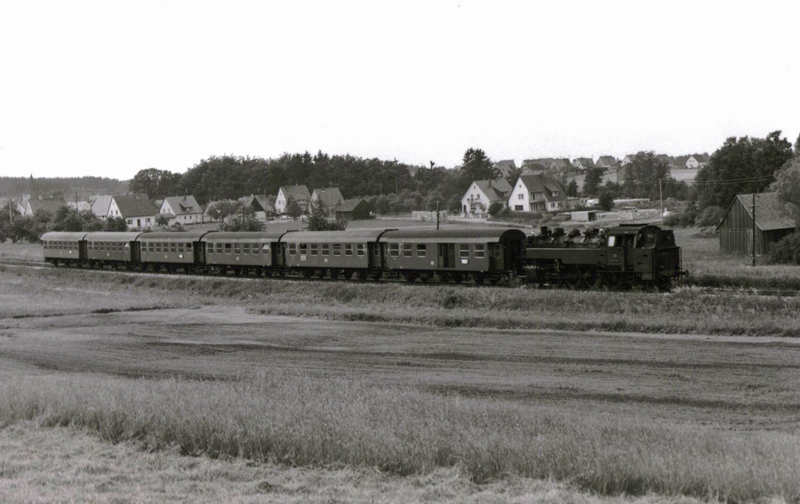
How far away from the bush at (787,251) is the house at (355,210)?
61.2 metres

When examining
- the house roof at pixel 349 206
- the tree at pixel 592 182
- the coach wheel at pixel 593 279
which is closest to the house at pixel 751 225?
the coach wheel at pixel 593 279

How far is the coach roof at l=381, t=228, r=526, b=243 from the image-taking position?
33781 mm

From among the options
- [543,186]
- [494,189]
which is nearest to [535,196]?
[543,186]

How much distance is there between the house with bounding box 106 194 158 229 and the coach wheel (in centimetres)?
9622

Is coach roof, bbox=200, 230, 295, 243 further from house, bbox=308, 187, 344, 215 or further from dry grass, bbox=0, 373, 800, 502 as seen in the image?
house, bbox=308, 187, 344, 215

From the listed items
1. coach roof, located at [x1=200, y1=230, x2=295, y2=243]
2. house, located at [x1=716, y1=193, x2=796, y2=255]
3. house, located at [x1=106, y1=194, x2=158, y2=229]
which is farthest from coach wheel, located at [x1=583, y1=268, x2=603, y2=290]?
house, located at [x1=106, y1=194, x2=158, y2=229]

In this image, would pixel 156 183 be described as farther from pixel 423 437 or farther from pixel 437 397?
pixel 423 437

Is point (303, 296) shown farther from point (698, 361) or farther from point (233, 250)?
point (698, 361)

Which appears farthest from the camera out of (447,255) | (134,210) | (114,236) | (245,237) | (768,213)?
(134,210)

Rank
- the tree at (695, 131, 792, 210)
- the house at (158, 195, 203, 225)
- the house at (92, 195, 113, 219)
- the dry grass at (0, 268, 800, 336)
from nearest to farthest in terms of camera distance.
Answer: the dry grass at (0, 268, 800, 336) → the tree at (695, 131, 792, 210) → the house at (158, 195, 203, 225) → the house at (92, 195, 113, 219)

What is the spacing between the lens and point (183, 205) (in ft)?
413

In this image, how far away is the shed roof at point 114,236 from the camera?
56094 mm

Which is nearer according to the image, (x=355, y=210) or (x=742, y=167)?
(x=742, y=167)

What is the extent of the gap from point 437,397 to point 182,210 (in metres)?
117
